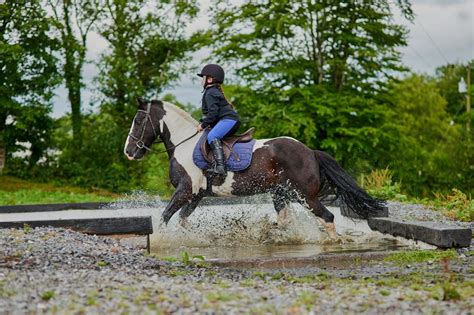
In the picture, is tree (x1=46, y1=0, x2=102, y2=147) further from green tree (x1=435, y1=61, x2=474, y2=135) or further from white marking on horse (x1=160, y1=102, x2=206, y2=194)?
green tree (x1=435, y1=61, x2=474, y2=135)

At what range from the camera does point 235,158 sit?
34.9 ft

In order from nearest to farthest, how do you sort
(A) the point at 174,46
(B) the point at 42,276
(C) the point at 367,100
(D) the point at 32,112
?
(B) the point at 42,276
(D) the point at 32,112
(C) the point at 367,100
(A) the point at 174,46

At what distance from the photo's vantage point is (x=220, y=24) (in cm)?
2984

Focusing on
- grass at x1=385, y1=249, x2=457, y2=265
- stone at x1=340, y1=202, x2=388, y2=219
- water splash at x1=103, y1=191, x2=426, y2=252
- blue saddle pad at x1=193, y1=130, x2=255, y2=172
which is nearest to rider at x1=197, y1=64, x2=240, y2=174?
blue saddle pad at x1=193, y1=130, x2=255, y2=172

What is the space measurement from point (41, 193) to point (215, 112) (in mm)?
13837

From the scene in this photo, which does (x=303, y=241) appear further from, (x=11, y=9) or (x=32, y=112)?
(x=11, y=9)

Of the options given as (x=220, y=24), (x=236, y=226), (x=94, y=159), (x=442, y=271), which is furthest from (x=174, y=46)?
(x=442, y=271)

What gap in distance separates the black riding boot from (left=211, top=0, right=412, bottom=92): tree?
700 inches

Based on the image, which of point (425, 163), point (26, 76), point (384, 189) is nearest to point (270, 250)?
point (384, 189)

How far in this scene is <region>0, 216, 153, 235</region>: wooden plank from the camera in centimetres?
984

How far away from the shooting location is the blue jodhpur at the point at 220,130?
1064 cm

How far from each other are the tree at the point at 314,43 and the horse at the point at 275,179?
56.9 ft

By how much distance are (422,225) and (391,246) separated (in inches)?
20.4

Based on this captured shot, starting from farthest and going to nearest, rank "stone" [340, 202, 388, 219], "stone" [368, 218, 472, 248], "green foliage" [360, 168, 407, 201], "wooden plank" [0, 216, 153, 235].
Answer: "green foliage" [360, 168, 407, 201], "stone" [340, 202, 388, 219], "wooden plank" [0, 216, 153, 235], "stone" [368, 218, 472, 248]
